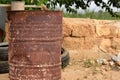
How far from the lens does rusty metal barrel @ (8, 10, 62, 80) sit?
4.62 metres

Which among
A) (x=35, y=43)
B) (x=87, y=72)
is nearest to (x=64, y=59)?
(x=87, y=72)

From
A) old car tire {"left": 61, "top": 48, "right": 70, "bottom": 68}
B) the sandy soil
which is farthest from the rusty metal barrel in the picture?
old car tire {"left": 61, "top": 48, "right": 70, "bottom": 68}

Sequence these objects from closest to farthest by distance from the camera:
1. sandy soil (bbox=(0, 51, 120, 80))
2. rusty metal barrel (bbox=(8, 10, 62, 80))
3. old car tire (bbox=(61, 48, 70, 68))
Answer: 1. rusty metal barrel (bbox=(8, 10, 62, 80))
2. sandy soil (bbox=(0, 51, 120, 80))
3. old car tire (bbox=(61, 48, 70, 68))

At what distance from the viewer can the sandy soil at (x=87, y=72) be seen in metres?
6.57

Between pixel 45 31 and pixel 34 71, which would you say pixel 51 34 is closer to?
pixel 45 31

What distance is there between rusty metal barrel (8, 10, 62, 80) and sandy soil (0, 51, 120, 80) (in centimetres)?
179

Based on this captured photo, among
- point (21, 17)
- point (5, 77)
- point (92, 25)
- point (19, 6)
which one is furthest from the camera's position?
point (92, 25)

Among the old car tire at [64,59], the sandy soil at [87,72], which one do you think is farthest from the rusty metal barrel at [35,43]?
the old car tire at [64,59]

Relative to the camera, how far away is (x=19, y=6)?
281 inches

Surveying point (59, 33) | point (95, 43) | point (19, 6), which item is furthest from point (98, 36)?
point (59, 33)

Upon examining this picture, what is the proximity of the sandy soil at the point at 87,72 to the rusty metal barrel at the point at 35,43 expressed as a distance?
1.79m

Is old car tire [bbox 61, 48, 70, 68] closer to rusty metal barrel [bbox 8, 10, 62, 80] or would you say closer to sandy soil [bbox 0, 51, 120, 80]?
sandy soil [bbox 0, 51, 120, 80]

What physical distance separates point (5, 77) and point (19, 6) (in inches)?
50.7

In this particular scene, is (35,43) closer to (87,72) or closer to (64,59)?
(87,72)
